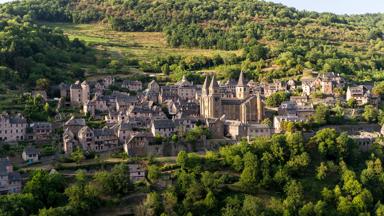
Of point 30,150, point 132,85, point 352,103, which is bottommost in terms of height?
point 30,150

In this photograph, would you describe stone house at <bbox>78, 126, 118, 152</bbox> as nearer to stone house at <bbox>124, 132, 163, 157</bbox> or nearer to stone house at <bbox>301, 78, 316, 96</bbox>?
stone house at <bbox>124, 132, 163, 157</bbox>

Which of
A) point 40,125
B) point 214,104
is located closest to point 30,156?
point 40,125

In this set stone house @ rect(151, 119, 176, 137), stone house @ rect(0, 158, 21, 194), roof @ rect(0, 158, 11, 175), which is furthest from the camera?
stone house @ rect(151, 119, 176, 137)

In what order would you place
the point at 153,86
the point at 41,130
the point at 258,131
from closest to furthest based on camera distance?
the point at 41,130 → the point at 258,131 → the point at 153,86

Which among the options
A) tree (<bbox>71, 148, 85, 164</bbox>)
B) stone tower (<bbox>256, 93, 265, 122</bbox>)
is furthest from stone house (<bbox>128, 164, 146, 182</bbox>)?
stone tower (<bbox>256, 93, 265, 122</bbox>)

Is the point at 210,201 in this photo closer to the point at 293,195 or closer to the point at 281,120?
the point at 293,195

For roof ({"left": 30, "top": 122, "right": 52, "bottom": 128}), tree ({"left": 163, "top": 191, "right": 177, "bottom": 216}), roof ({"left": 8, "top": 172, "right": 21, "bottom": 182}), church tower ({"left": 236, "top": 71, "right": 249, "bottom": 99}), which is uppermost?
church tower ({"left": 236, "top": 71, "right": 249, "bottom": 99})

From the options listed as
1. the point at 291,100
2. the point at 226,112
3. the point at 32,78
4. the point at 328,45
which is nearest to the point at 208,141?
the point at 226,112

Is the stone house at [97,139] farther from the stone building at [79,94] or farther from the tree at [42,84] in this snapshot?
the tree at [42,84]
